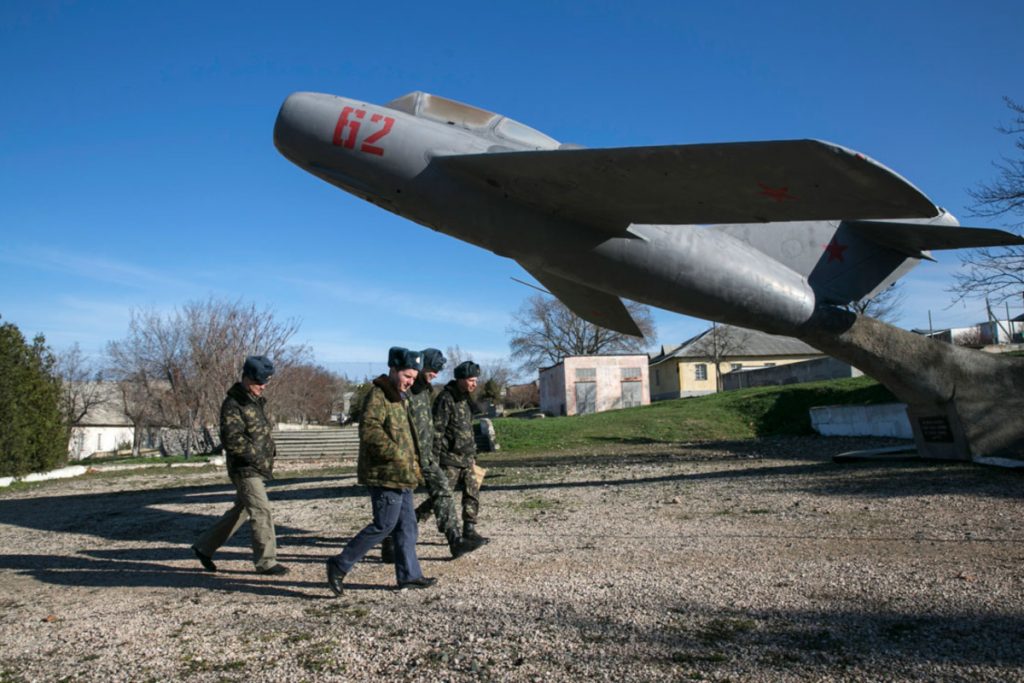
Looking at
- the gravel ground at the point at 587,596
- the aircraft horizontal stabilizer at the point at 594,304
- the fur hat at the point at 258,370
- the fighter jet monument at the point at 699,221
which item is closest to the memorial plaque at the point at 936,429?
the fighter jet monument at the point at 699,221

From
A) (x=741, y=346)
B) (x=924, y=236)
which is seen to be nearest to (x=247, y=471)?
(x=924, y=236)

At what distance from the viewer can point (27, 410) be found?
1619 cm

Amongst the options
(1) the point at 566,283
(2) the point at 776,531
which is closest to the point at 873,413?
(1) the point at 566,283

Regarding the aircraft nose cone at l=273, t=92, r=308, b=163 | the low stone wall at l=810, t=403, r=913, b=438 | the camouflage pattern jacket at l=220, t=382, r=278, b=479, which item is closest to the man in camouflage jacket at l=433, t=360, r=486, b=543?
the camouflage pattern jacket at l=220, t=382, r=278, b=479

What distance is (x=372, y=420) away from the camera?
201 inches

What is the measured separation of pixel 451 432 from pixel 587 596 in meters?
2.57

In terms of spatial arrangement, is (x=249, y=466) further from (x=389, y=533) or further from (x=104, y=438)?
(x=104, y=438)

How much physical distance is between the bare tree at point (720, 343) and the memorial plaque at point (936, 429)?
37579mm

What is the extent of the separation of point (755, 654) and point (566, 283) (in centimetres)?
772

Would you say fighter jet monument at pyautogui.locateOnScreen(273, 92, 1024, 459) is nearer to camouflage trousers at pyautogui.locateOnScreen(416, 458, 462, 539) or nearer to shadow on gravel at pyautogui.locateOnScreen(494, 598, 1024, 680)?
camouflage trousers at pyautogui.locateOnScreen(416, 458, 462, 539)

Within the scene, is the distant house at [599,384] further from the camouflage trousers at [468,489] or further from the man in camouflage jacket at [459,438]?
the camouflage trousers at [468,489]

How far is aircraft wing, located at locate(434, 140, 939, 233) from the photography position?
6328mm

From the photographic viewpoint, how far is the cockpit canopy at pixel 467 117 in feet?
27.5

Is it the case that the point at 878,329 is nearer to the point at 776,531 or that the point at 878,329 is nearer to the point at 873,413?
the point at 776,531
